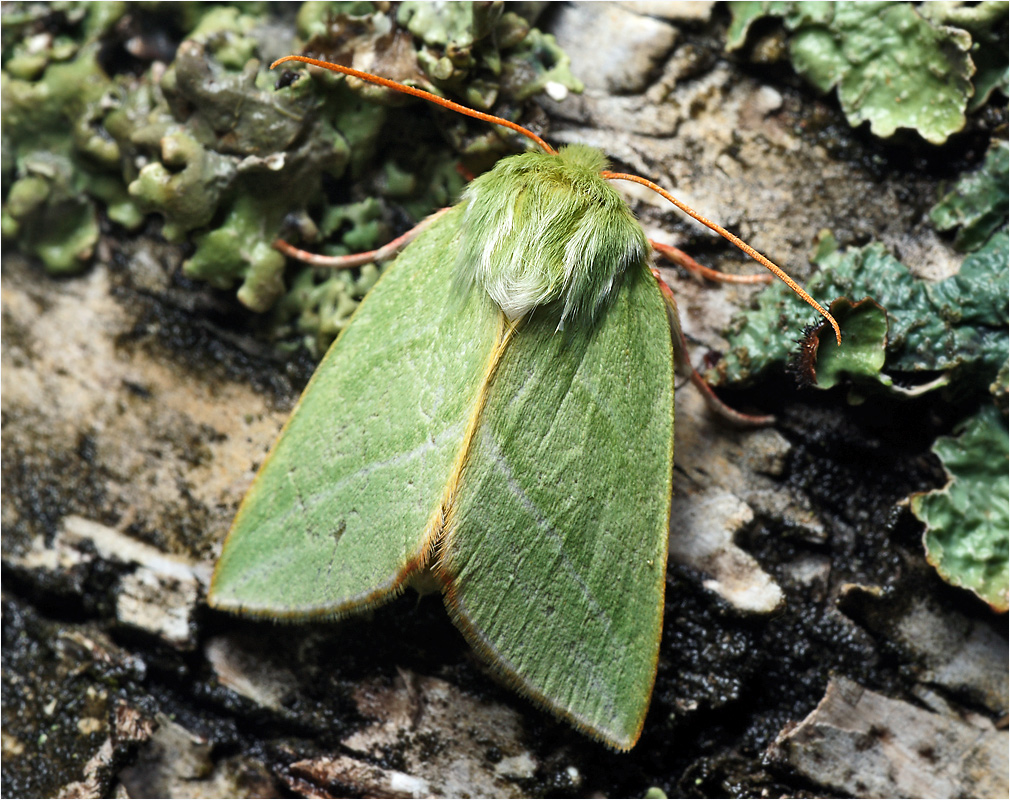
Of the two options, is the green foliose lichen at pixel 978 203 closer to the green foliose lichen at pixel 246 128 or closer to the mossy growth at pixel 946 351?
the mossy growth at pixel 946 351

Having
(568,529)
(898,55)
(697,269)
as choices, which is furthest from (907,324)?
(568,529)

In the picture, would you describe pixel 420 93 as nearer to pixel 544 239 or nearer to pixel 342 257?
pixel 544 239

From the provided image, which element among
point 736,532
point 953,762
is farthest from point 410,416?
point 953,762

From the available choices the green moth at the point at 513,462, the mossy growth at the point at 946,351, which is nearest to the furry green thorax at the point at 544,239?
the green moth at the point at 513,462

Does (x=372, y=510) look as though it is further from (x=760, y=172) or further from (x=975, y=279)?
(x=975, y=279)

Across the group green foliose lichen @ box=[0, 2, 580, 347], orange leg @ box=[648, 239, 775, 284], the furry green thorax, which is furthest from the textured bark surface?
the furry green thorax

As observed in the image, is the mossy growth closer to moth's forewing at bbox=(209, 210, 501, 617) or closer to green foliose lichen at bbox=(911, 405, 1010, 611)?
green foliose lichen at bbox=(911, 405, 1010, 611)

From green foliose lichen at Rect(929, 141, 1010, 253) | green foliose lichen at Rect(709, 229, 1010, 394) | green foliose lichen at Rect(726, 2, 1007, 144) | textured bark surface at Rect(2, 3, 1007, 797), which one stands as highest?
green foliose lichen at Rect(726, 2, 1007, 144)
